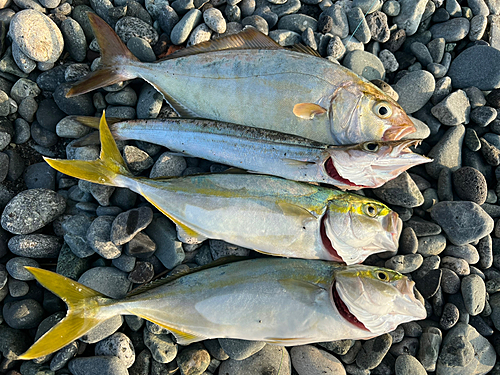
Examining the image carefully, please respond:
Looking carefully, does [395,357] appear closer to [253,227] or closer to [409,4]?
[253,227]

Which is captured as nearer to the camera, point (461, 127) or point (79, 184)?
point (79, 184)

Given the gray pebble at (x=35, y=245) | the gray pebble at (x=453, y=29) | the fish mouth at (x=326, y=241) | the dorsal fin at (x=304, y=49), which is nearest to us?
the fish mouth at (x=326, y=241)

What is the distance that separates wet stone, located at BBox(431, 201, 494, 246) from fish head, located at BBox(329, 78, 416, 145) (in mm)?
939

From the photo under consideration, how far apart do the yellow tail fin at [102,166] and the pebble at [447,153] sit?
306 cm

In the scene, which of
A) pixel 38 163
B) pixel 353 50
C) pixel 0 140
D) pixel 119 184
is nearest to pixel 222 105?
pixel 119 184

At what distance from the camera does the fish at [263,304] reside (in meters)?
2.63

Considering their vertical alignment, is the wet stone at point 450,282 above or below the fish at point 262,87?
below

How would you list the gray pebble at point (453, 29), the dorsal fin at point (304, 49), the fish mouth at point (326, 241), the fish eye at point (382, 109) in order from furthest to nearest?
the gray pebble at point (453, 29)
the dorsal fin at point (304, 49)
the fish eye at point (382, 109)
the fish mouth at point (326, 241)

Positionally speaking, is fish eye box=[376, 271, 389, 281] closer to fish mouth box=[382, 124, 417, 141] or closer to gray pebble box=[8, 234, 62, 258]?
fish mouth box=[382, 124, 417, 141]

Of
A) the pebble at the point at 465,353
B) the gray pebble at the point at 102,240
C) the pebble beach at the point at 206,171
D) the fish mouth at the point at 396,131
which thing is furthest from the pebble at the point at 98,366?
the fish mouth at the point at 396,131

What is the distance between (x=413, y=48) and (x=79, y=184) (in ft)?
12.7

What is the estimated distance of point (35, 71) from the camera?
11.6ft

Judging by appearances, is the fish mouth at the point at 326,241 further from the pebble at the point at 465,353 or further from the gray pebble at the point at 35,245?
the gray pebble at the point at 35,245

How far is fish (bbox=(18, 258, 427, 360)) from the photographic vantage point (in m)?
2.63
